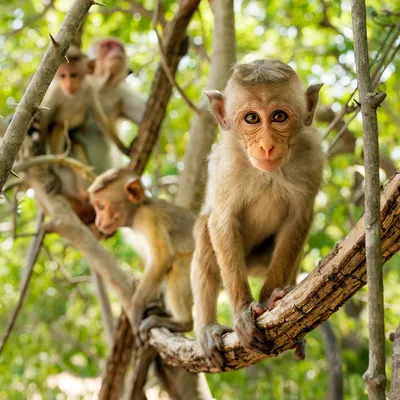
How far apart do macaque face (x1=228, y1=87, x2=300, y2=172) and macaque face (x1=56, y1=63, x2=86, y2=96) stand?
16.8 feet

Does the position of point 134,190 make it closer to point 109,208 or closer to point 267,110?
point 109,208

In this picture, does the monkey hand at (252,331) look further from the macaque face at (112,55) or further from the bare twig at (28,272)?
the macaque face at (112,55)

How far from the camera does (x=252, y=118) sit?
391cm

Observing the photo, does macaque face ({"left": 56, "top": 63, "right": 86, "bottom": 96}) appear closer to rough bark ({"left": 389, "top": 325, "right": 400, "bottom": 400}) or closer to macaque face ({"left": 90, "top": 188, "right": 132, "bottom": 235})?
macaque face ({"left": 90, "top": 188, "right": 132, "bottom": 235})

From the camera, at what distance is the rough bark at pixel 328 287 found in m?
2.79

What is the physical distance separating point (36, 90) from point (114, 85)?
696 centimetres

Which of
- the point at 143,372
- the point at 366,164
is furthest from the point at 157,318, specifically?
the point at 366,164

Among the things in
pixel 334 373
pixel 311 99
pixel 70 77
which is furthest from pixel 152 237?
pixel 311 99

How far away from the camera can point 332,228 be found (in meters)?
11.1

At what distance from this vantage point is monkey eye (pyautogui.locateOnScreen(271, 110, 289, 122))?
3865 millimetres

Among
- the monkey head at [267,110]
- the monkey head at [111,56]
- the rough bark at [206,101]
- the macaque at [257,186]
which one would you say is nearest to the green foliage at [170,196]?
the monkey head at [111,56]

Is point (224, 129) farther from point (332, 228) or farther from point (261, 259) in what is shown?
point (332, 228)

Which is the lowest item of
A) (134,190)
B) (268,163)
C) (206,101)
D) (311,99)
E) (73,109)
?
(268,163)

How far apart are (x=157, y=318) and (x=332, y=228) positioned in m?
5.55
